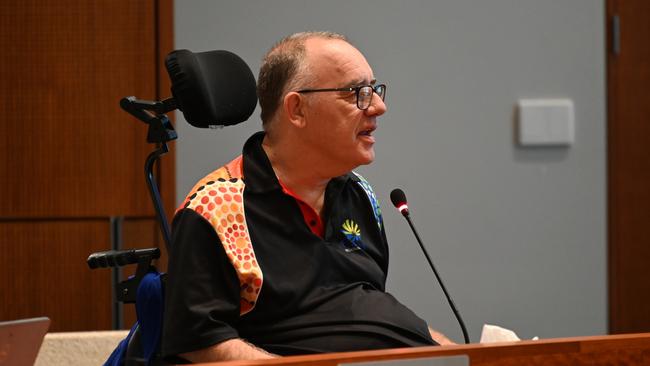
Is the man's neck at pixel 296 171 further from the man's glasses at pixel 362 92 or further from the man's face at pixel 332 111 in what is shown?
the man's glasses at pixel 362 92

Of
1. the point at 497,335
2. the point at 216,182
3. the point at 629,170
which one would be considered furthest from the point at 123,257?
the point at 629,170

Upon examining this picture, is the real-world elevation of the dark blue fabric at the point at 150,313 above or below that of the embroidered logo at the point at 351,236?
below

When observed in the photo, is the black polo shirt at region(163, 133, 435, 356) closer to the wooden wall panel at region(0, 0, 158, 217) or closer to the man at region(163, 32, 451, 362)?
the man at region(163, 32, 451, 362)

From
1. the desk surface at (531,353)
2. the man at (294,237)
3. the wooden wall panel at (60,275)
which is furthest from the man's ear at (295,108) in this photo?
the wooden wall panel at (60,275)

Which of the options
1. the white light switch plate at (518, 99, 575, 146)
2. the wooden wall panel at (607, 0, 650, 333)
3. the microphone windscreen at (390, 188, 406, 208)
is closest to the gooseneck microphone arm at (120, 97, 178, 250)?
the microphone windscreen at (390, 188, 406, 208)

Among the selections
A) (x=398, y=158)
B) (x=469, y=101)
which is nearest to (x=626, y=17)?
(x=469, y=101)

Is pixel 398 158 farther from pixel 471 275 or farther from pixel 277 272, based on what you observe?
pixel 277 272

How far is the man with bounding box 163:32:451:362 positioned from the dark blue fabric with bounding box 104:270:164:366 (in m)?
0.09

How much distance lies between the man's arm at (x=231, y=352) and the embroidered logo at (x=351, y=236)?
361mm

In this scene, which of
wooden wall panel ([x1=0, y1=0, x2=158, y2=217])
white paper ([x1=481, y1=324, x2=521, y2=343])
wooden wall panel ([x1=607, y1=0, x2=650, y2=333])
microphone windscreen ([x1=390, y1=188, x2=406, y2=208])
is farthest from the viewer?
wooden wall panel ([x1=607, y1=0, x2=650, y2=333])

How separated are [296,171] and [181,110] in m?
0.27

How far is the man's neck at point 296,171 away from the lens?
206cm

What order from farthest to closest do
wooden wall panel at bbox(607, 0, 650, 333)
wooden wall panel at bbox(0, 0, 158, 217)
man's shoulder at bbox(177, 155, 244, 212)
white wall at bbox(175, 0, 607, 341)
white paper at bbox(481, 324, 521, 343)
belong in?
wooden wall panel at bbox(607, 0, 650, 333)
white wall at bbox(175, 0, 607, 341)
wooden wall panel at bbox(0, 0, 158, 217)
white paper at bbox(481, 324, 521, 343)
man's shoulder at bbox(177, 155, 244, 212)

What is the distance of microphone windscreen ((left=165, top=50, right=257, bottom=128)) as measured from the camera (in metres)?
1.95
